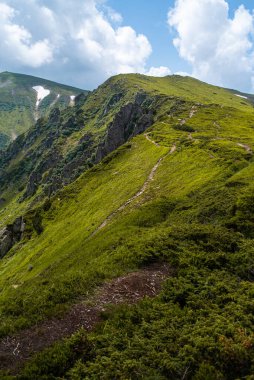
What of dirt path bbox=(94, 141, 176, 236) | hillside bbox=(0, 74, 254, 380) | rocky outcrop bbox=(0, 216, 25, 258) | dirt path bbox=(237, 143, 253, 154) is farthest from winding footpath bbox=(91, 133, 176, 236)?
rocky outcrop bbox=(0, 216, 25, 258)

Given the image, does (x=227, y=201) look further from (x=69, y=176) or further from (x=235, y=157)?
(x=69, y=176)

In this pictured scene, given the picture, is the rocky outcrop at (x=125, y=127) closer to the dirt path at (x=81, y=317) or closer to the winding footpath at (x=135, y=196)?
the winding footpath at (x=135, y=196)

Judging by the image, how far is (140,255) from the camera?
32.2m

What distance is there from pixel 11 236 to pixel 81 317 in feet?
337

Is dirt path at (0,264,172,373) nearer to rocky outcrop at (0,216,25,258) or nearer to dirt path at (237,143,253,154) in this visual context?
dirt path at (237,143,253,154)

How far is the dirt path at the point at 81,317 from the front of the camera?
20.0 metres

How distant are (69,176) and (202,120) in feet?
231

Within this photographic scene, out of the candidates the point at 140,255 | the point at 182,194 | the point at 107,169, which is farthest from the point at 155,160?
the point at 140,255

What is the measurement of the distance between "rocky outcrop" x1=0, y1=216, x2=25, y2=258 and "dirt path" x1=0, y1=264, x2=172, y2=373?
9131cm

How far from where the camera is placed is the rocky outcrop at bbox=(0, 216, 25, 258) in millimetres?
115819

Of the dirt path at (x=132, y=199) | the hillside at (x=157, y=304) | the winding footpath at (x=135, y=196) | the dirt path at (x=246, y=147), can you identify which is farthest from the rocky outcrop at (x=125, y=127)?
the hillside at (x=157, y=304)

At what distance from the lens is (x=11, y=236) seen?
119 metres

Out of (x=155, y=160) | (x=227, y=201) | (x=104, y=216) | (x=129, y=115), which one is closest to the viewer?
(x=227, y=201)

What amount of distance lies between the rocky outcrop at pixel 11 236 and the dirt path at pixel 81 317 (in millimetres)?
91306
